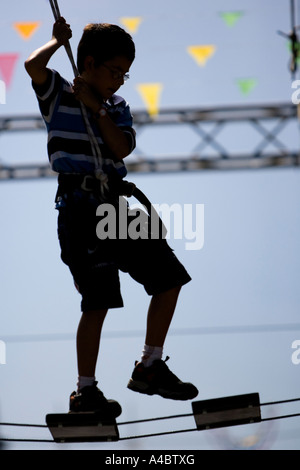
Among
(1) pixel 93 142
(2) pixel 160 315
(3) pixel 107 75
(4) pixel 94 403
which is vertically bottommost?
(4) pixel 94 403

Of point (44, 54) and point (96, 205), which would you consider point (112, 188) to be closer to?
point (96, 205)

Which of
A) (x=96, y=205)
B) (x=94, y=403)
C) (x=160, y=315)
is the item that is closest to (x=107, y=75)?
(x=96, y=205)

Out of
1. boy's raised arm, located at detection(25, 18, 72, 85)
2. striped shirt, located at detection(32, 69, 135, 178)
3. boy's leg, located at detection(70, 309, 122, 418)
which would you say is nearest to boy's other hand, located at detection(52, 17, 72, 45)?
boy's raised arm, located at detection(25, 18, 72, 85)

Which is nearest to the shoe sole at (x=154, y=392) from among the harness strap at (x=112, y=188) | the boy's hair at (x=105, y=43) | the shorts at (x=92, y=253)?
the shorts at (x=92, y=253)

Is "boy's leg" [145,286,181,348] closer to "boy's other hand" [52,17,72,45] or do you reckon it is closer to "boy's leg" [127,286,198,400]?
"boy's leg" [127,286,198,400]

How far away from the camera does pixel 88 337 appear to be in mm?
2879

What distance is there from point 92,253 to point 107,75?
53 cm

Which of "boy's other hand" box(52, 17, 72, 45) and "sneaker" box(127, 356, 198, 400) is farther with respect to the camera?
"sneaker" box(127, 356, 198, 400)

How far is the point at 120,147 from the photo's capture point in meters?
2.82

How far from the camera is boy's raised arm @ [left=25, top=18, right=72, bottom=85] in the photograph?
2.72 meters
